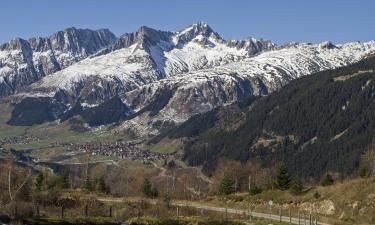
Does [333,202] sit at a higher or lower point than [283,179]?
lower

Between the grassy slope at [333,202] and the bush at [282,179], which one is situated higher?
the bush at [282,179]

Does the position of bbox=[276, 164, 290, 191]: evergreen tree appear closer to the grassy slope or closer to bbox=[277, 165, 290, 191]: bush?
bbox=[277, 165, 290, 191]: bush

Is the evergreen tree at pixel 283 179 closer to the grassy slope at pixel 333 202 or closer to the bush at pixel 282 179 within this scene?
the bush at pixel 282 179

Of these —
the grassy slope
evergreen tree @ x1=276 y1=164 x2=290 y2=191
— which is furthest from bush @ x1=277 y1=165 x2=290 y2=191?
the grassy slope

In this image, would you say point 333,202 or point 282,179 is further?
point 282,179

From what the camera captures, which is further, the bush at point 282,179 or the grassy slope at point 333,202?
the bush at point 282,179

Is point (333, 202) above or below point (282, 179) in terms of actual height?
below

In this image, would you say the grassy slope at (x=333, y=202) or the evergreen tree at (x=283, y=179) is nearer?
the grassy slope at (x=333, y=202)

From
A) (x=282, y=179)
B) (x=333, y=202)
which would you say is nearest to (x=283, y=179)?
(x=282, y=179)

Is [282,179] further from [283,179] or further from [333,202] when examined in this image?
[333,202]

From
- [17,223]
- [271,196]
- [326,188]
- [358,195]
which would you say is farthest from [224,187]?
[17,223]

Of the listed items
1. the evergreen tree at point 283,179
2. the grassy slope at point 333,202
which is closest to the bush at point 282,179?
the evergreen tree at point 283,179

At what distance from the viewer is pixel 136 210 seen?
9162 centimetres

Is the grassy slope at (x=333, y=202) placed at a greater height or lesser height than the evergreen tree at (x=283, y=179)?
lesser
